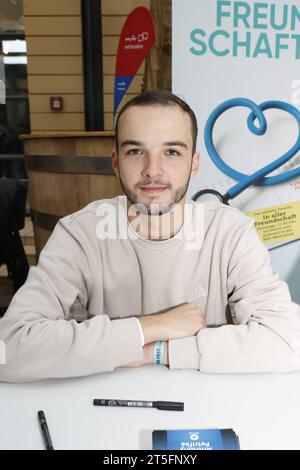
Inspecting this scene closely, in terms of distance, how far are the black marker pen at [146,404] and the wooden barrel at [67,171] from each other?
62.4 inches

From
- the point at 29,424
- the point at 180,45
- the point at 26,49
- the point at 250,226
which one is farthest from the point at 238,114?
the point at 26,49

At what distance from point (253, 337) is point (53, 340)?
1.45 feet

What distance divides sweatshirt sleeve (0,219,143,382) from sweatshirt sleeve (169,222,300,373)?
119mm

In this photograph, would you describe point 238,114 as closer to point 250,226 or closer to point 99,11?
point 250,226

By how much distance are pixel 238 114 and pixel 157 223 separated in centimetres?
101

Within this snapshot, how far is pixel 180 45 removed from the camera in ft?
6.10

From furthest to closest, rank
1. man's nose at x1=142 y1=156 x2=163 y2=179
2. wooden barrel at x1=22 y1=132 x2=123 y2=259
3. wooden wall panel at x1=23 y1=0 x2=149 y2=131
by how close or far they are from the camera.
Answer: wooden wall panel at x1=23 y1=0 x2=149 y2=131
wooden barrel at x1=22 y1=132 x2=123 y2=259
man's nose at x1=142 y1=156 x2=163 y2=179

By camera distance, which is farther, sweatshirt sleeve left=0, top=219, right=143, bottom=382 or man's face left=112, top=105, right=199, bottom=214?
man's face left=112, top=105, right=199, bottom=214

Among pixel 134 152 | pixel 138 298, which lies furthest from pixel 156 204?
pixel 138 298

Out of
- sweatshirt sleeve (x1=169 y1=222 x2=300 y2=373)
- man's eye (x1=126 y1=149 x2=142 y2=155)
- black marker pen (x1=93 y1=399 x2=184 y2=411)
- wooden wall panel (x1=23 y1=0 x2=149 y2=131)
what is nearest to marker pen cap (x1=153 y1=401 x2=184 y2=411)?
black marker pen (x1=93 y1=399 x2=184 y2=411)

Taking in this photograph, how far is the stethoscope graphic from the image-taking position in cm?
195

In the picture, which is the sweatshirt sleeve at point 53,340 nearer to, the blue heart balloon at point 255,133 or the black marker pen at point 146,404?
the black marker pen at point 146,404

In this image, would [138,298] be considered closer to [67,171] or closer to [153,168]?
[153,168]

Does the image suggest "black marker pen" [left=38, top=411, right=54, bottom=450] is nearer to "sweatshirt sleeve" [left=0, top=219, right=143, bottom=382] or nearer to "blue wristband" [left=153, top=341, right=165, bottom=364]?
"sweatshirt sleeve" [left=0, top=219, right=143, bottom=382]
